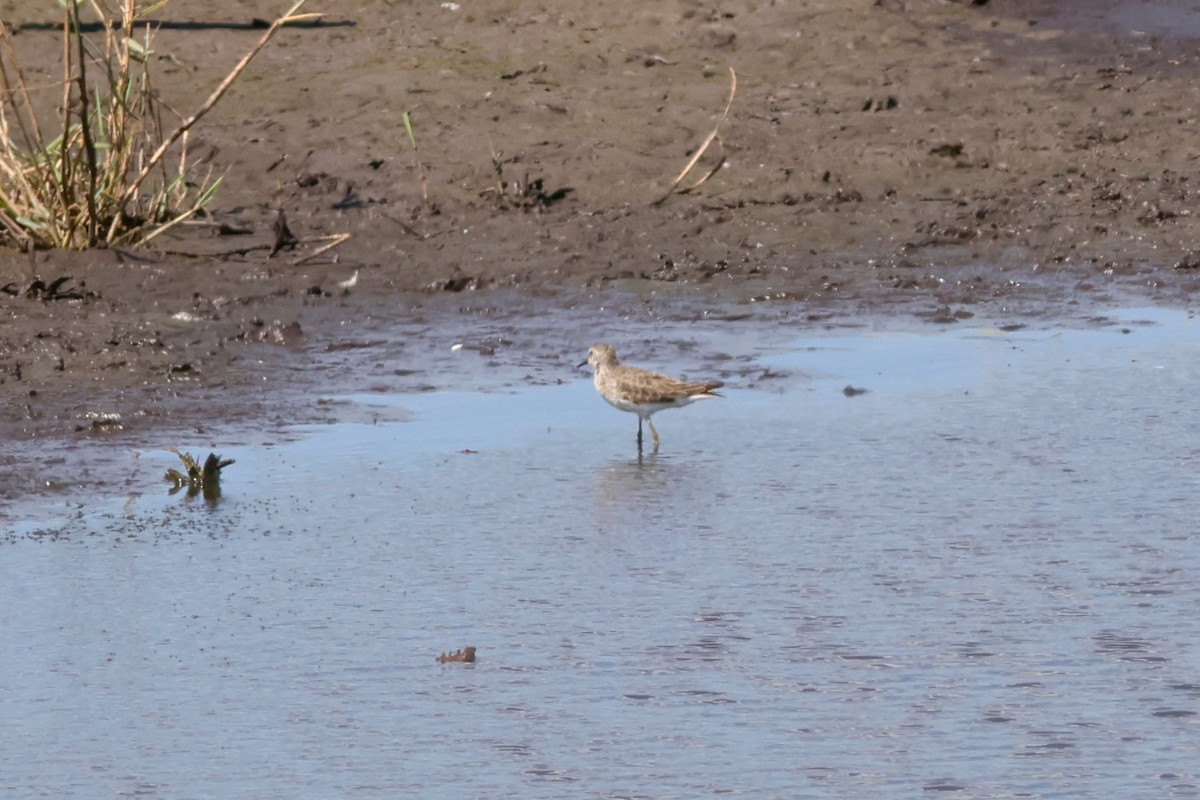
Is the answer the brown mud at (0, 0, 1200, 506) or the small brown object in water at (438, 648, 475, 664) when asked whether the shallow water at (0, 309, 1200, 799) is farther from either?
the brown mud at (0, 0, 1200, 506)

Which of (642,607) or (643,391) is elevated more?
(643,391)

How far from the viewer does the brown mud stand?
9.75 metres

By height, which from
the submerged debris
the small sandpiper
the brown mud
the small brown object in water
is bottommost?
the small brown object in water

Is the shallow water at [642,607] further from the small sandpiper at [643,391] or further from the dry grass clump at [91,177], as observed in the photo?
the dry grass clump at [91,177]

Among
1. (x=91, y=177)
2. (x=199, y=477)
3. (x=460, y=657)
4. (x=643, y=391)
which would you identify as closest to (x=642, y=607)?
(x=460, y=657)

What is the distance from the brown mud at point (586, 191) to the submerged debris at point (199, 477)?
45 cm

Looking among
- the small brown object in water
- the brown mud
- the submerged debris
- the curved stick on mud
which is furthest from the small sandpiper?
the curved stick on mud

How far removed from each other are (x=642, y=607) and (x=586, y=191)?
20.5 ft

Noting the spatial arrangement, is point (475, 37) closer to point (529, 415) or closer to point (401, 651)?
point (529, 415)

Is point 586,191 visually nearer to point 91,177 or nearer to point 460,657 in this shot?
point 91,177

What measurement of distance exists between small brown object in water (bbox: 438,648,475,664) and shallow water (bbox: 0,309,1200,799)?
0.09 ft

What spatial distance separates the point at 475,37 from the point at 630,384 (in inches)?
243

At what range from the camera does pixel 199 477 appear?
7480mm

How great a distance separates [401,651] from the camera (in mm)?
5809
